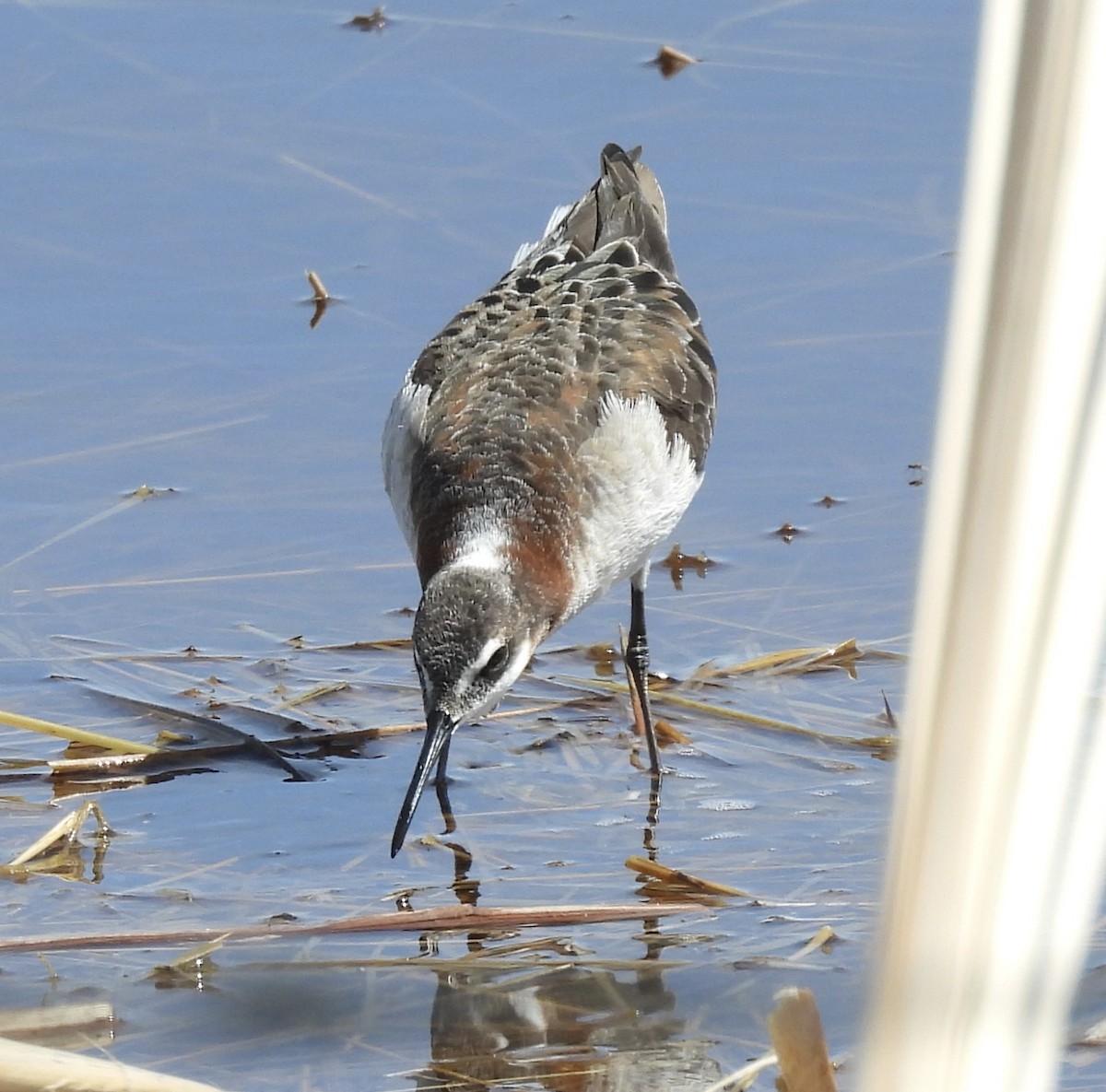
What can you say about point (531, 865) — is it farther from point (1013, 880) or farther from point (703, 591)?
point (1013, 880)

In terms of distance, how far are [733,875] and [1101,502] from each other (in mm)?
3595

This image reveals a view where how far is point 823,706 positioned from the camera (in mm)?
5285

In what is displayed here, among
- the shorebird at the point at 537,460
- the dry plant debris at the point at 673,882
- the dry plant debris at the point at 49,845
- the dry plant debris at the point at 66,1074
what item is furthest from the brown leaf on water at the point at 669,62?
the dry plant debris at the point at 66,1074

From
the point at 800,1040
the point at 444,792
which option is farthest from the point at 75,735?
the point at 800,1040

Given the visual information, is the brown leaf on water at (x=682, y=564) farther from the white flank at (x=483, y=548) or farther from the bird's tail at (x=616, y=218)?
the white flank at (x=483, y=548)

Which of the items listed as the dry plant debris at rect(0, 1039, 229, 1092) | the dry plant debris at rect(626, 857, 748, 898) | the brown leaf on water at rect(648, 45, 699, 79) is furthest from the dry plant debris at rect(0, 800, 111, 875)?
the brown leaf on water at rect(648, 45, 699, 79)

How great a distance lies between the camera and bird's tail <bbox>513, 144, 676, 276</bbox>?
6469 millimetres

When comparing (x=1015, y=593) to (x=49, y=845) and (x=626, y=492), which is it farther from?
(x=626, y=492)

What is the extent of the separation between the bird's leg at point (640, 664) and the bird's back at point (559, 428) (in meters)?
0.21

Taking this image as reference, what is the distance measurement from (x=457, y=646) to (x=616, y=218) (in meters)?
2.41

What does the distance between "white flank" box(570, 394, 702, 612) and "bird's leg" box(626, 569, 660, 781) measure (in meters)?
0.15

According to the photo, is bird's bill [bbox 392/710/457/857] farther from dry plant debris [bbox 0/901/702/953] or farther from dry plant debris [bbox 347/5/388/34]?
dry plant debris [bbox 347/5/388/34]

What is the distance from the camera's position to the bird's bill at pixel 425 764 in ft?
14.2

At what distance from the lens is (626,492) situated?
534 centimetres
